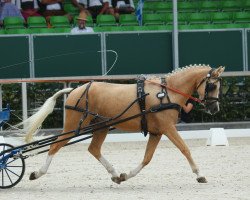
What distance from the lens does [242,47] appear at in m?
21.6

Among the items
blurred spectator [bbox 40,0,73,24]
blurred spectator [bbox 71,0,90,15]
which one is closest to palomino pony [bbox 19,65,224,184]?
blurred spectator [bbox 71,0,90,15]

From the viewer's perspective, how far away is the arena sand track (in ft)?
38.0

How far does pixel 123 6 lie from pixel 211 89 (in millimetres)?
10917

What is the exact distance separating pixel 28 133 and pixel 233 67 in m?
9.19

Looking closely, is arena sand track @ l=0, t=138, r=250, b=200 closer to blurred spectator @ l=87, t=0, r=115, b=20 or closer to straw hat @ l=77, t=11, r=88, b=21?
straw hat @ l=77, t=11, r=88, b=21

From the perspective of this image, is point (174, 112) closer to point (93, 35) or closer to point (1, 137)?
point (1, 137)

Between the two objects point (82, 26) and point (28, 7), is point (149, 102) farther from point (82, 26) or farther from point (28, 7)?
point (28, 7)

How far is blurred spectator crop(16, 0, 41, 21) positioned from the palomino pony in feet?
32.1

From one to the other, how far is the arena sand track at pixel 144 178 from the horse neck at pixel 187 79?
1.22m

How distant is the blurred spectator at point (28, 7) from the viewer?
22.6 m

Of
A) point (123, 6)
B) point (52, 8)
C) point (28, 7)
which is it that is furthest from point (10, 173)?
point (123, 6)

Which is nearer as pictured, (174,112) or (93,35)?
(174,112)


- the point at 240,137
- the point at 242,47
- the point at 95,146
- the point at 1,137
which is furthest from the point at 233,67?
the point at 95,146

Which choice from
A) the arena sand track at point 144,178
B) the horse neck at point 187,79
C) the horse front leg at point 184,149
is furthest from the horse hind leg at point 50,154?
the horse neck at point 187,79
